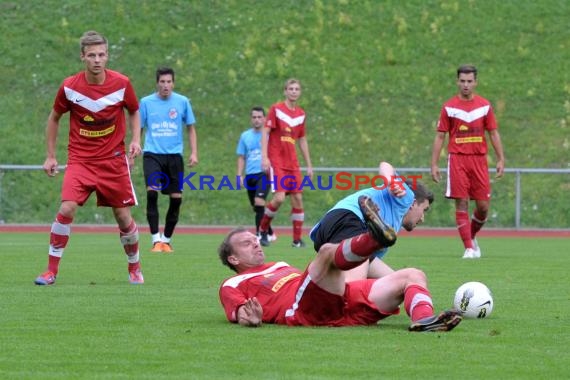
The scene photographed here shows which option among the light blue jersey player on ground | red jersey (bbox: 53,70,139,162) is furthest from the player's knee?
red jersey (bbox: 53,70,139,162)

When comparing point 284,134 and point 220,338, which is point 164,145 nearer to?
point 284,134

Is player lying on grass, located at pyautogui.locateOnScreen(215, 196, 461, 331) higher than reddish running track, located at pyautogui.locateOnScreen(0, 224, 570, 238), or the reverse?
player lying on grass, located at pyautogui.locateOnScreen(215, 196, 461, 331)

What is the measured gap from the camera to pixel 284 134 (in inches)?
734

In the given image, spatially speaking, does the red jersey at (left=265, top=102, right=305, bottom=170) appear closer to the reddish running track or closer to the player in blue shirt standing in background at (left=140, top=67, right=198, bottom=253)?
the player in blue shirt standing in background at (left=140, top=67, right=198, bottom=253)

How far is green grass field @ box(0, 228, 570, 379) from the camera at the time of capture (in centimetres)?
632

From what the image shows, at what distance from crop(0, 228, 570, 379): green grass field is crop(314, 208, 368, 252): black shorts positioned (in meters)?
0.69

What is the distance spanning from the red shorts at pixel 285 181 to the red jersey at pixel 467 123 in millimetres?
3017

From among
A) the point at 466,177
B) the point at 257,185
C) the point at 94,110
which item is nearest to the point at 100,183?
the point at 94,110

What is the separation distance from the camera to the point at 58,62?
34.5 m

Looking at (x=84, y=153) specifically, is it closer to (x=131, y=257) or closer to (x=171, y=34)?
(x=131, y=257)

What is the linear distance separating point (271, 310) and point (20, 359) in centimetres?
209

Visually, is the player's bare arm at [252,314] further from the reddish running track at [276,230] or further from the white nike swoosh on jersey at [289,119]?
the reddish running track at [276,230]

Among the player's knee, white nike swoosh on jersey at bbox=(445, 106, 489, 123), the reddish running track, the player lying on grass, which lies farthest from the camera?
the reddish running track

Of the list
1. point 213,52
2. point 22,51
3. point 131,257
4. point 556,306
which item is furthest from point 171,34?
point 556,306
